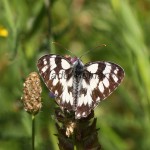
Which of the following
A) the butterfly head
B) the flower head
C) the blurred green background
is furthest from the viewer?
the blurred green background

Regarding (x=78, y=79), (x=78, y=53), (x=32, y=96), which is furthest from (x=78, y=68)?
(x=78, y=53)

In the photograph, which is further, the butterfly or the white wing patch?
the white wing patch

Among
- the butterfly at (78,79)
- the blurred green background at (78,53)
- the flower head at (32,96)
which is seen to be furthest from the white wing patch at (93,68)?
the blurred green background at (78,53)

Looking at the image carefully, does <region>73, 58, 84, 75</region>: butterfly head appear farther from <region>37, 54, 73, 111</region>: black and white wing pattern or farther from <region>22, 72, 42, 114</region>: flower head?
<region>22, 72, 42, 114</region>: flower head

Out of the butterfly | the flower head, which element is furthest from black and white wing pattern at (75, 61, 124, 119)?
the flower head

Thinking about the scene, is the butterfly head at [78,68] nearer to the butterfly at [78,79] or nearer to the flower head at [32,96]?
the butterfly at [78,79]

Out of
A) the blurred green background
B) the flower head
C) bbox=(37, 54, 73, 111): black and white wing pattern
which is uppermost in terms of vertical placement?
the blurred green background

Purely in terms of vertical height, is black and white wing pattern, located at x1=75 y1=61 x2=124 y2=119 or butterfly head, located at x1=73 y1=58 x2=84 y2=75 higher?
butterfly head, located at x1=73 y1=58 x2=84 y2=75
